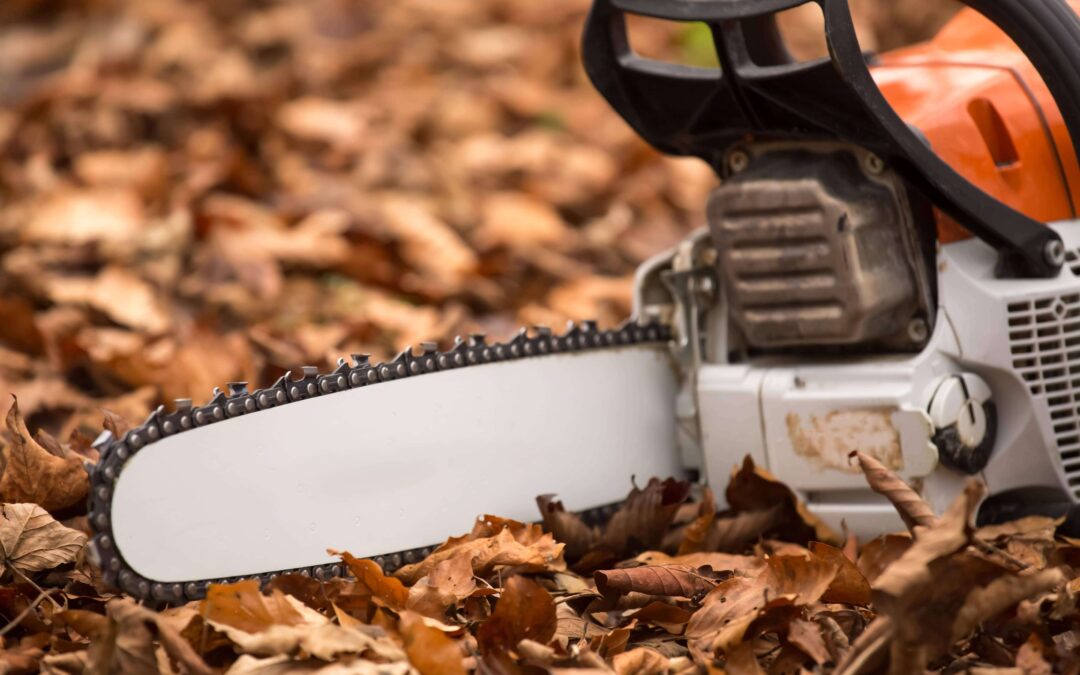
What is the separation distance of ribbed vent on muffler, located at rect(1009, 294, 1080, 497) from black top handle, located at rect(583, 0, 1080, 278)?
64mm

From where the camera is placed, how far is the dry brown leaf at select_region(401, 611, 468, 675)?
1641mm

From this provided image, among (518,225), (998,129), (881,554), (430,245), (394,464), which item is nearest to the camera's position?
(881,554)

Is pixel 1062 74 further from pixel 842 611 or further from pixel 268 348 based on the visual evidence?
pixel 268 348

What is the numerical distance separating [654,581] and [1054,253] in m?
0.84

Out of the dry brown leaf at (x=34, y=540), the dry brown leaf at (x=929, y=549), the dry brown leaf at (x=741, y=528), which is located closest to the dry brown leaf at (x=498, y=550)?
the dry brown leaf at (x=741, y=528)

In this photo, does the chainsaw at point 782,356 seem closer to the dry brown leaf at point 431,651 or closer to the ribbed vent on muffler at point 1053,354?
the ribbed vent on muffler at point 1053,354

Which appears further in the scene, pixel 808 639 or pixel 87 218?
pixel 87 218

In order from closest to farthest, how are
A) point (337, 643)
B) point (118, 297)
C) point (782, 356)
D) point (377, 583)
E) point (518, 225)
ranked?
1. point (337, 643)
2. point (377, 583)
3. point (782, 356)
4. point (118, 297)
5. point (518, 225)

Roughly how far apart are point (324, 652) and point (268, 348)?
4.91ft

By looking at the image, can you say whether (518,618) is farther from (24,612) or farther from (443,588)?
(24,612)

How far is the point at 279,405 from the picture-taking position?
202 centimetres

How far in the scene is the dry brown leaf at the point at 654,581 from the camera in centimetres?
193

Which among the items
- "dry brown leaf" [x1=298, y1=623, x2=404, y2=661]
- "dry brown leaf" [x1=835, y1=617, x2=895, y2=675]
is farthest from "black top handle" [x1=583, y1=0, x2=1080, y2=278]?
"dry brown leaf" [x1=298, y1=623, x2=404, y2=661]

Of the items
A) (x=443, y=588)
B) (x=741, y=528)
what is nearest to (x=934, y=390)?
(x=741, y=528)
